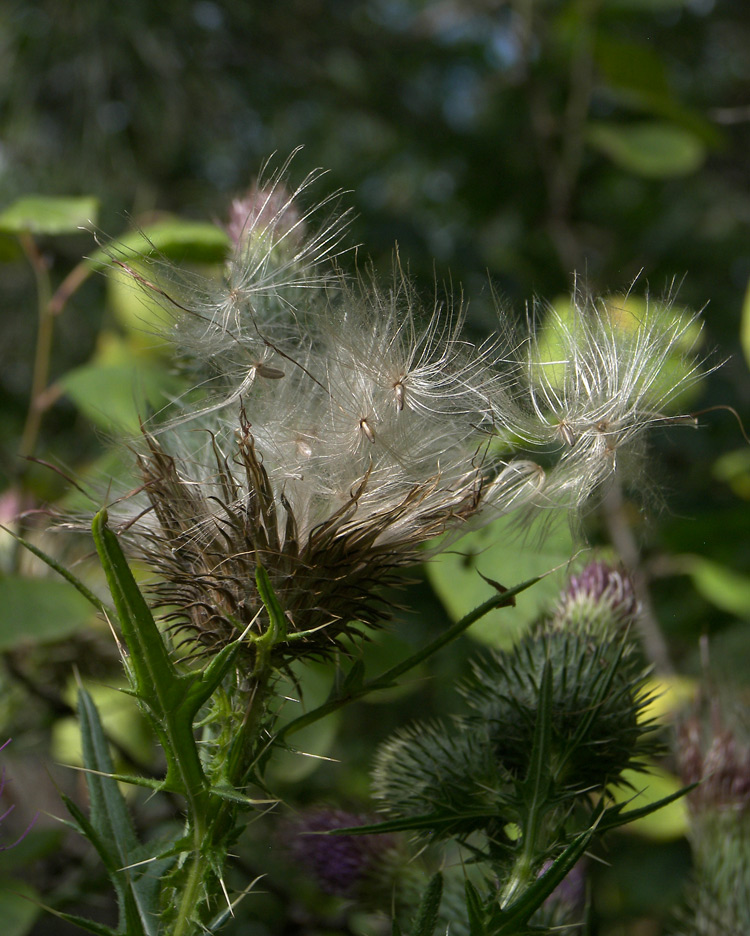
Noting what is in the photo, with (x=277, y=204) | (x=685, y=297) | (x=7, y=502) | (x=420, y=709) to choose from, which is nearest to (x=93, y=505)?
(x=277, y=204)

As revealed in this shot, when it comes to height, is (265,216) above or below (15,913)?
above

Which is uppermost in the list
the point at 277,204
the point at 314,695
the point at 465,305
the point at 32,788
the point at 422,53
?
the point at 422,53

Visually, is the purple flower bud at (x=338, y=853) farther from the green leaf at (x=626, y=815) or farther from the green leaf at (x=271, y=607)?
the green leaf at (x=271, y=607)

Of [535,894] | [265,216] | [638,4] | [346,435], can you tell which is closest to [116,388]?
[265,216]

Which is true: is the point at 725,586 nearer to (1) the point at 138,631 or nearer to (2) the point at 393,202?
(1) the point at 138,631

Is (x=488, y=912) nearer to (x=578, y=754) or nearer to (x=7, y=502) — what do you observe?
(x=578, y=754)

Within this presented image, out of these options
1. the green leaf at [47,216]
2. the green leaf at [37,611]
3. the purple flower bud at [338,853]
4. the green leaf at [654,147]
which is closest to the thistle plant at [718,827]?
the purple flower bud at [338,853]

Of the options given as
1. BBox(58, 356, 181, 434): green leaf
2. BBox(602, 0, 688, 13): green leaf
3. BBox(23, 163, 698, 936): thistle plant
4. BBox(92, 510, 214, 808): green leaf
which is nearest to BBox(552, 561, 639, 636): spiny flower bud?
BBox(23, 163, 698, 936): thistle plant
